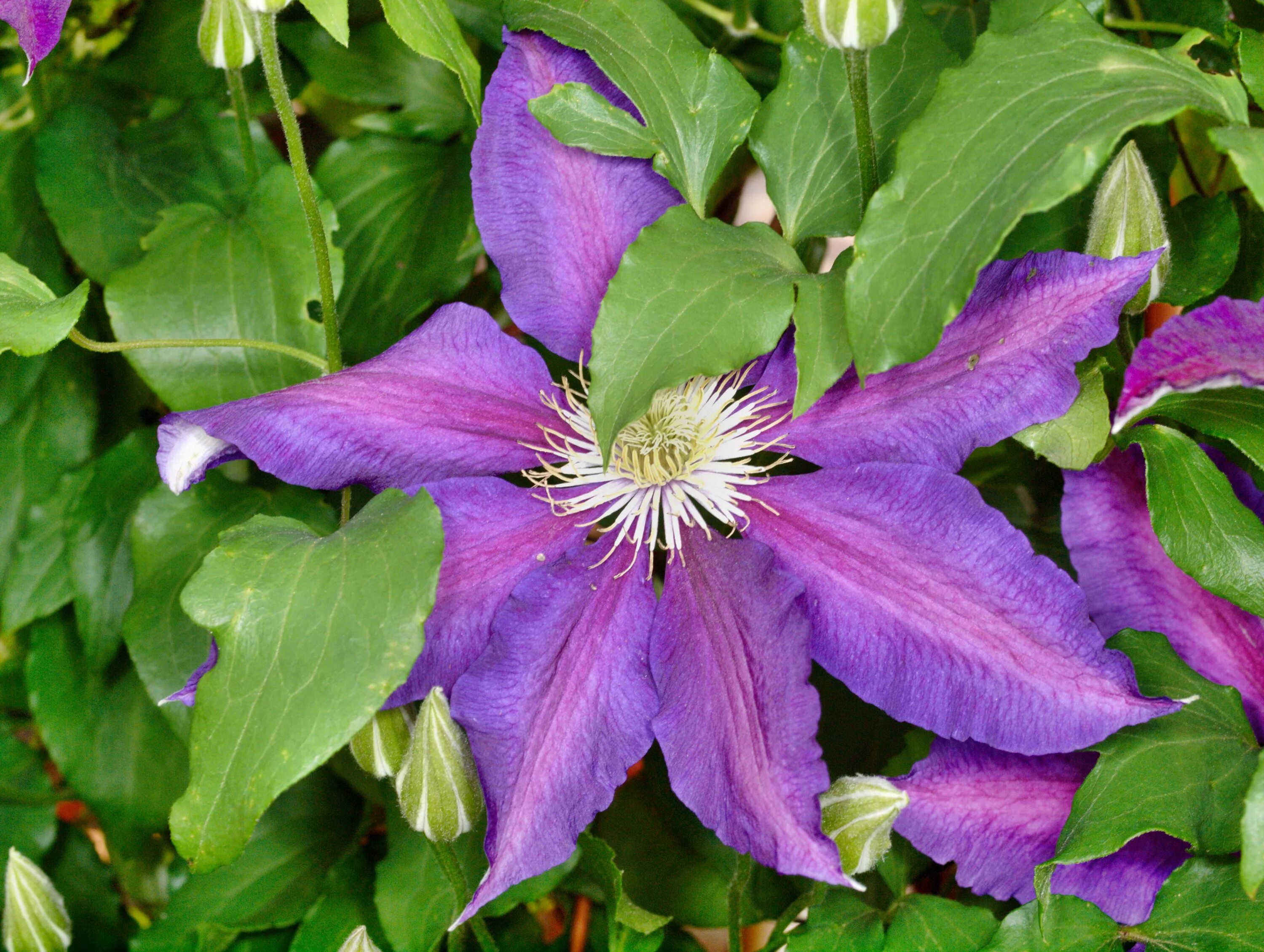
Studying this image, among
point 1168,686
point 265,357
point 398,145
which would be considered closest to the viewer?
point 1168,686

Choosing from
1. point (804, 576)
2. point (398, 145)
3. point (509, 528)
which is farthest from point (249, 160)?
point (804, 576)

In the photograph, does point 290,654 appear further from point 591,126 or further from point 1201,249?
point 1201,249

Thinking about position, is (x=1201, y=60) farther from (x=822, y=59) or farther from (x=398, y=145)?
(x=398, y=145)

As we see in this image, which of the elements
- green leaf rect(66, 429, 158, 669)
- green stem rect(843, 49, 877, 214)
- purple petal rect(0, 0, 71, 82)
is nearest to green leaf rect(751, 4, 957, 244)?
green stem rect(843, 49, 877, 214)

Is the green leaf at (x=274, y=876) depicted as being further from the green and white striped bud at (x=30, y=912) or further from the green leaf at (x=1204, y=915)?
the green leaf at (x=1204, y=915)

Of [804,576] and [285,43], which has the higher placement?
[285,43]

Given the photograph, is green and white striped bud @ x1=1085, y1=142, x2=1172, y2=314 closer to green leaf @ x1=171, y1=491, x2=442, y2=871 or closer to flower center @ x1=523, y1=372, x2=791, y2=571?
flower center @ x1=523, y1=372, x2=791, y2=571

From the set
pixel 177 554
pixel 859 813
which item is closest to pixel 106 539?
pixel 177 554
